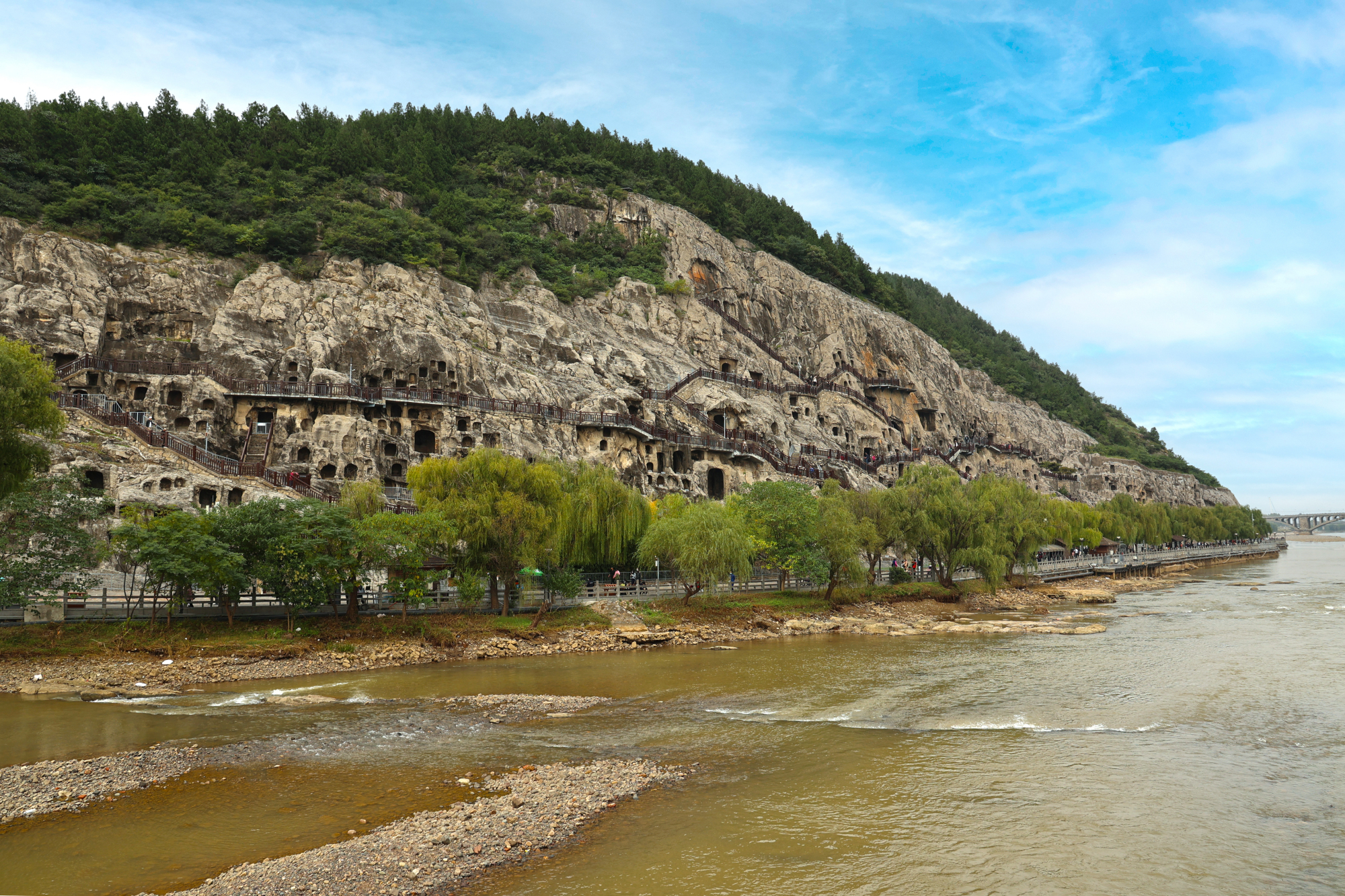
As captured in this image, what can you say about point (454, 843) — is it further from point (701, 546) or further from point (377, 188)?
point (377, 188)

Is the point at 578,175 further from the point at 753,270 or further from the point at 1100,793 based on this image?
the point at 1100,793

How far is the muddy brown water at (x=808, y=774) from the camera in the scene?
12883mm

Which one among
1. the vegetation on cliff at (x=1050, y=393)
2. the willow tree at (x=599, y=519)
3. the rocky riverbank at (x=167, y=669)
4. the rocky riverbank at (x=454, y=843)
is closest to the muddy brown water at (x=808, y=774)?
the rocky riverbank at (x=454, y=843)

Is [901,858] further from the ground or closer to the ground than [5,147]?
closer to the ground

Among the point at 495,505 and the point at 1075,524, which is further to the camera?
the point at 1075,524

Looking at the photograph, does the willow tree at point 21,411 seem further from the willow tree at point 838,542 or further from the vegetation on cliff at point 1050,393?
the vegetation on cliff at point 1050,393

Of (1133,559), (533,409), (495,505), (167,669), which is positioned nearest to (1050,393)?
(1133,559)

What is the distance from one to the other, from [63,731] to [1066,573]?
84.4 m

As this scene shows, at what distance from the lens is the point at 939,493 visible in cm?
5591

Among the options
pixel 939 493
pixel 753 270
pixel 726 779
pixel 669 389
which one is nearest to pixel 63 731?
pixel 726 779

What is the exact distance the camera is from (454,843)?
44.1 ft

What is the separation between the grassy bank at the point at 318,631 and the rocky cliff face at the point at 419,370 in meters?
16.0

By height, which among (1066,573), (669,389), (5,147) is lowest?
(1066,573)

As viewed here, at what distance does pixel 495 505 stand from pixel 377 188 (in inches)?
2818
